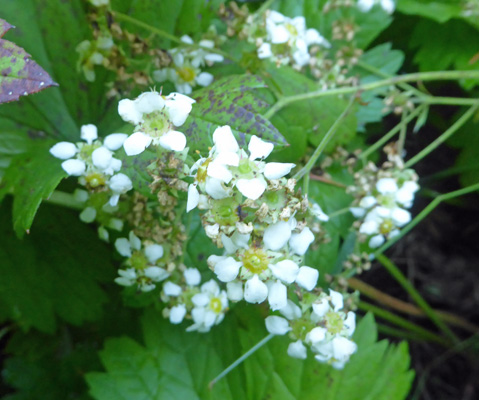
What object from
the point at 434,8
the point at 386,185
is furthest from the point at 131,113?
the point at 434,8

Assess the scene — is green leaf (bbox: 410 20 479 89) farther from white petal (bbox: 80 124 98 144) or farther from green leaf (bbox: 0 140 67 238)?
green leaf (bbox: 0 140 67 238)

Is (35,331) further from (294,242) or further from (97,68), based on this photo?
(294,242)

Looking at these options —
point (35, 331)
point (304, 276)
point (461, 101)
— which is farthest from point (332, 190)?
point (35, 331)

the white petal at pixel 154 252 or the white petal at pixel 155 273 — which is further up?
the white petal at pixel 154 252

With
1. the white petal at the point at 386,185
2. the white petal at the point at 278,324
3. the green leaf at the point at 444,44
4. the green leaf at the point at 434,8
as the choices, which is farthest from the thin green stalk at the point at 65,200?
the green leaf at the point at 444,44

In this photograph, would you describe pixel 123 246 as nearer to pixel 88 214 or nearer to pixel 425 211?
pixel 88 214

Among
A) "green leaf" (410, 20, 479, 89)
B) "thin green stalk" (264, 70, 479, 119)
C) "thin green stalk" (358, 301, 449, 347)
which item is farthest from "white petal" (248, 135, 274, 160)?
"green leaf" (410, 20, 479, 89)

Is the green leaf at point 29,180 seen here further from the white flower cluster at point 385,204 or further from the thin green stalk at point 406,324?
the thin green stalk at point 406,324
